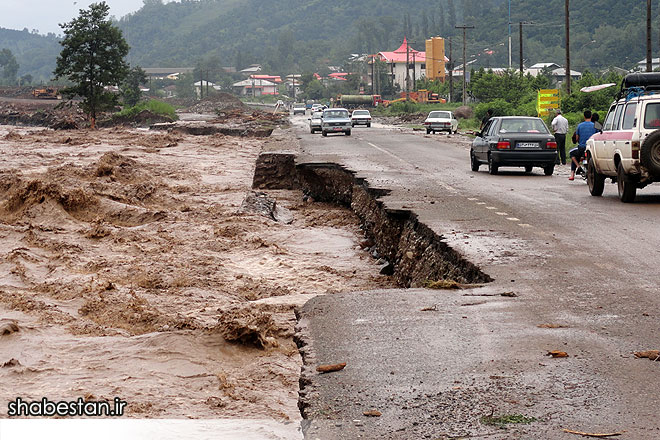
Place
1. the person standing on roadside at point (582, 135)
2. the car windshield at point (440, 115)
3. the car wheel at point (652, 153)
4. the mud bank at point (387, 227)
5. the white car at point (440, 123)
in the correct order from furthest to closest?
the car windshield at point (440, 115) < the white car at point (440, 123) < the person standing on roadside at point (582, 135) < the car wheel at point (652, 153) < the mud bank at point (387, 227)

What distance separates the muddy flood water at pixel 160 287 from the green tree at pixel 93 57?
36.2m

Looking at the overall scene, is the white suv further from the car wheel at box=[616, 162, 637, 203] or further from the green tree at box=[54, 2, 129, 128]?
the green tree at box=[54, 2, 129, 128]

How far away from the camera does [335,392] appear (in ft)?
18.0

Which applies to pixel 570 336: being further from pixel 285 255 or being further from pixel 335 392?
pixel 285 255

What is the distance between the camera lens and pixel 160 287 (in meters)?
12.4

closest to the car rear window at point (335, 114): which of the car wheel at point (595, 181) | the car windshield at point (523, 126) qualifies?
the car windshield at point (523, 126)

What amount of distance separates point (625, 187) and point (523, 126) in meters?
7.99

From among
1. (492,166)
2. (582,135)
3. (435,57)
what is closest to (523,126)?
(492,166)

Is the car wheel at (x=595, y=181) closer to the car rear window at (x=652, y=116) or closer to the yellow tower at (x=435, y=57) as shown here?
the car rear window at (x=652, y=116)

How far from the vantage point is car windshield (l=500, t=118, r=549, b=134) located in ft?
76.1

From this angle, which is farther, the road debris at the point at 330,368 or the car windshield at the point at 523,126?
the car windshield at the point at 523,126

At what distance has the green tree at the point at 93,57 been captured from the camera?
6212 cm

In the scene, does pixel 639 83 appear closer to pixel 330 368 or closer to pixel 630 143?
pixel 630 143

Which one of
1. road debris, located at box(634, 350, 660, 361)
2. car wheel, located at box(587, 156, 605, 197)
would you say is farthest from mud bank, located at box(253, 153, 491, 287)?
car wheel, located at box(587, 156, 605, 197)
